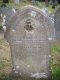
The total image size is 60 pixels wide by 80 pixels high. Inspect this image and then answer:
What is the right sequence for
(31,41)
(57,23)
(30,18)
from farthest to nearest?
(57,23)
(31,41)
(30,18)

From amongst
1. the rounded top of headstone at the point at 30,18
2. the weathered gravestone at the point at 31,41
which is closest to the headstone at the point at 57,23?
the weathered gravestone at the point at 31,41

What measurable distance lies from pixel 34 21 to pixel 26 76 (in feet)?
4.21

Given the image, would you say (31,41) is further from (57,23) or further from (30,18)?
(57,23)

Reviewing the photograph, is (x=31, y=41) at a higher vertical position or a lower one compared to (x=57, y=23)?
higher

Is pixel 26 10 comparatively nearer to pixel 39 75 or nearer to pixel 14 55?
pixel 14 55

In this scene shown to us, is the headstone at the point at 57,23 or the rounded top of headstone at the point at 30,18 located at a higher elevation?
the rounded top of headstone at the point at 30,18

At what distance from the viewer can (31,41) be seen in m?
6.98

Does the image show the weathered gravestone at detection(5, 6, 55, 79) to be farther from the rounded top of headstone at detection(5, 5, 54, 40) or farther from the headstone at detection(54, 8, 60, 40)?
the headstone at detection(54, 8, 60, 40)

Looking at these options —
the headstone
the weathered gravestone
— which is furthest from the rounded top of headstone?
the headstone

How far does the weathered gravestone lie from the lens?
6777 mm

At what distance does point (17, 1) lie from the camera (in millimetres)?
23766

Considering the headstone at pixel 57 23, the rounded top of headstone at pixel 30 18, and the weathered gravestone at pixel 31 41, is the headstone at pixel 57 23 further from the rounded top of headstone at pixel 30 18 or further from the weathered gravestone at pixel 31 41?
the rounded top of headstone at pixel 30 18

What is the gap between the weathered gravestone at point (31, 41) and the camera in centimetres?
678

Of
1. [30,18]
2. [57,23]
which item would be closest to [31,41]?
[30,18]
